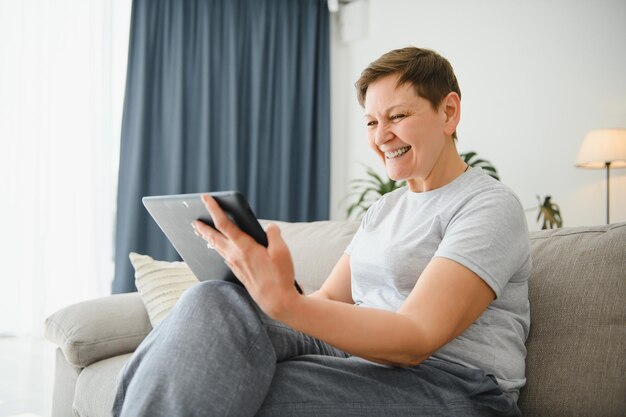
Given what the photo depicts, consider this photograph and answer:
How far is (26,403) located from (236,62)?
8.29 ft

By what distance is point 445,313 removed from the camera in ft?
3.07

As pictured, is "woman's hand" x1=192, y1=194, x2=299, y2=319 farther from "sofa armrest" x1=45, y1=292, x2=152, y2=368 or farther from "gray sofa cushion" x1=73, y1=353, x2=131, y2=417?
"sofa armrest" x1=45, y1=292, x2=152, y2=368

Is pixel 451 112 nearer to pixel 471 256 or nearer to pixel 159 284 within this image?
pixel 471 256

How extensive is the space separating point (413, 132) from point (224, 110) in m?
3.06

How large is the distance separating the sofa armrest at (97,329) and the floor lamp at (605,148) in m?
2.10

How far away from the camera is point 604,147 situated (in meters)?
2.72

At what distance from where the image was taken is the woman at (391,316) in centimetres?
88

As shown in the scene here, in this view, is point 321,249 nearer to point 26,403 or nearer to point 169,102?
point 26,403

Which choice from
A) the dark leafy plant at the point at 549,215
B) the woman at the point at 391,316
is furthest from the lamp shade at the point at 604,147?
the woman at the point at 391,316

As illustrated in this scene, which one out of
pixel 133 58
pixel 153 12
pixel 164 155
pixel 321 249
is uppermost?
pixel 153 12

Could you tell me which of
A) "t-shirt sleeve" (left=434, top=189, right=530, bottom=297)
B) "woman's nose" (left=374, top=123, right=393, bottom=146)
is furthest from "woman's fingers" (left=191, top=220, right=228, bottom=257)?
"woman's nose" (left=374, top=123, right=393, bottom=146)

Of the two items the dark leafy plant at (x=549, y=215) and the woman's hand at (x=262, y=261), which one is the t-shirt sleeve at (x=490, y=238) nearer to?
the woman's hand at (x=262, y=261)

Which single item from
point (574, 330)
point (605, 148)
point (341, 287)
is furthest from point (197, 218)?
point (605, 148)

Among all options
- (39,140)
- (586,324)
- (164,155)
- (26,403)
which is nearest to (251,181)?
(164,155)
